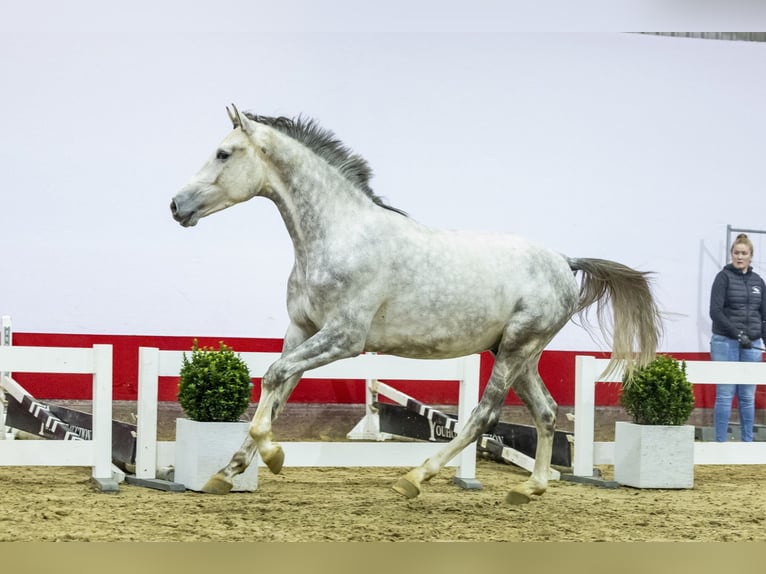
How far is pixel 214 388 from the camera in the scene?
5195 millimetres

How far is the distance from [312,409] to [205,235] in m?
1.68

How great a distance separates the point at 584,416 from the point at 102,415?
3.02 meters

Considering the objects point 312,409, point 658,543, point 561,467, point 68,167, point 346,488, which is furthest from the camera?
point 312,409

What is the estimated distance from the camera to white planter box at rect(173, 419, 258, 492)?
16.8ft

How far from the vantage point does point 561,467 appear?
6691 millimetres

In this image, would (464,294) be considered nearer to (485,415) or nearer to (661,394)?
(485,415)

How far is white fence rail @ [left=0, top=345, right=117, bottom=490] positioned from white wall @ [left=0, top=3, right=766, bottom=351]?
7.02 ft

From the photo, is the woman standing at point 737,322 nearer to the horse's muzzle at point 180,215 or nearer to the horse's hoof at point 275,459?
the horse's hoof at point 275,459

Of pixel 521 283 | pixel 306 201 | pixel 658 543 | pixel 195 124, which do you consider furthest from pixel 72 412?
pixel 658 543

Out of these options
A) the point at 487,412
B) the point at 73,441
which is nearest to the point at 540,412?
the point at 487,412

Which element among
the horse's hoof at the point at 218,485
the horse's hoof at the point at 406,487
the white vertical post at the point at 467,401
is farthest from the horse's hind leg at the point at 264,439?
the white vertical post at the point at 467,401

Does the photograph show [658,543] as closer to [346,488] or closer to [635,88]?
[346,488]

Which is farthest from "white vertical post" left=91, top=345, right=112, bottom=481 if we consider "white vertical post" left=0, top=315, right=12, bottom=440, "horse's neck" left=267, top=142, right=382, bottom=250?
"horse's neck" left=267, top=142, right=382, bottom=250

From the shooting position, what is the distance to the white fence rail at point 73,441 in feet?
16.8
